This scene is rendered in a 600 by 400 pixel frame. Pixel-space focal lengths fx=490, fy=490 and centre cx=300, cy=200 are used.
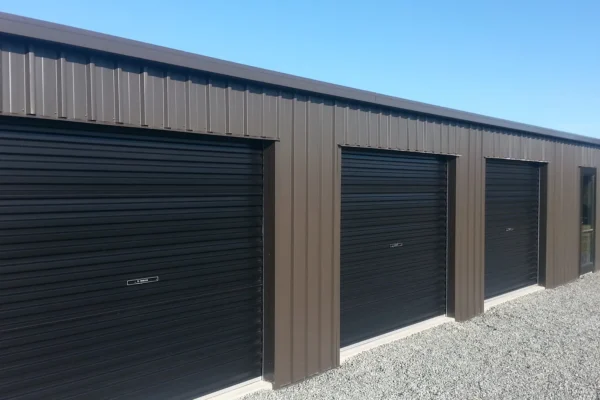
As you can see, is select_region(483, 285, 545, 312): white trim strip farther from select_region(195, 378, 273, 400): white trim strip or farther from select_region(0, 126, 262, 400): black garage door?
select_region(0, 126, 262, 400): black garage door

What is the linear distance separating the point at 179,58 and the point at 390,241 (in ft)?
12.3

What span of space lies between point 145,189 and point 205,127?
0.73 metres

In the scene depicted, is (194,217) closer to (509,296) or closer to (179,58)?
(179,58)

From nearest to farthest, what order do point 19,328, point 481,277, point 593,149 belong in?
point 19,328
point 481,277
point 593,149

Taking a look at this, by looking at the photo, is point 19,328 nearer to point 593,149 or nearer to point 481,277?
point 481,277

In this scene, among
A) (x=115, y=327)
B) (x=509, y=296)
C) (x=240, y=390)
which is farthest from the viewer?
(x=509, y=296)

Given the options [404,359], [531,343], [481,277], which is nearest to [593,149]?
[481,277]

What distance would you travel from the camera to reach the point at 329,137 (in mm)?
5387

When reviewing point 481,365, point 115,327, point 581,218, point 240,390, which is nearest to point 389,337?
point 481,365

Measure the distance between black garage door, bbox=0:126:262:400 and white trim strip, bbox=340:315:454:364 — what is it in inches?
53.3

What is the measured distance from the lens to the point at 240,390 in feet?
15.1

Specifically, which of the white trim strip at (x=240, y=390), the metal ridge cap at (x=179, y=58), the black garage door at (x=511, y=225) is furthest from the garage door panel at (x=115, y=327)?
the black garage door at (x=511, y=225)

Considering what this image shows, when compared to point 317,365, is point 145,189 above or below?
above

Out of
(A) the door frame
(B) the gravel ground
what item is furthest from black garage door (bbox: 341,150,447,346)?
(A) the door frame
